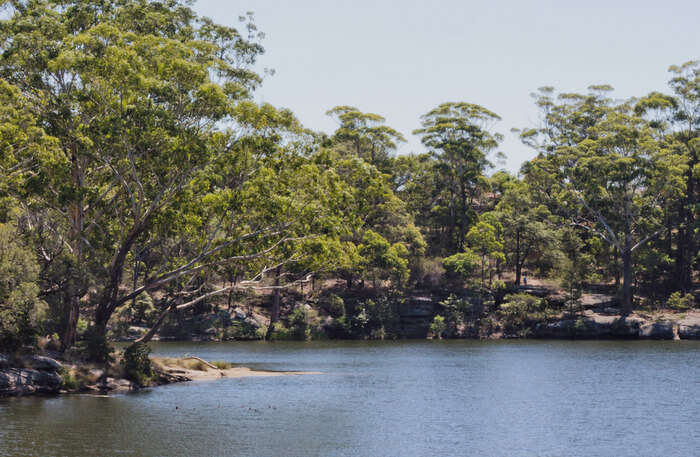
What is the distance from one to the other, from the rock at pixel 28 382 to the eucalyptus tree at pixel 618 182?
56.7 metres

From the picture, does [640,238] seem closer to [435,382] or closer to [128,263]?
[435,382]

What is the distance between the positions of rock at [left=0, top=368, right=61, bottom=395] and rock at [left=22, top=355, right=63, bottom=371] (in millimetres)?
323

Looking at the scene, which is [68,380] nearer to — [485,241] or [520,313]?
[520,313]

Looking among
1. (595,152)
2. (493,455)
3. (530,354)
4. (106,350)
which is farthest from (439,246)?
(493,455)

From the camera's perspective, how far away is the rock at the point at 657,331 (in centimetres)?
6875

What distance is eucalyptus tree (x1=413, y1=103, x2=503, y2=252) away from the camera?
8606cm

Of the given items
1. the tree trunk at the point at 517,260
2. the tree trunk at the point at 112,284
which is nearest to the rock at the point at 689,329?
the tree trunk at the point at 517,260

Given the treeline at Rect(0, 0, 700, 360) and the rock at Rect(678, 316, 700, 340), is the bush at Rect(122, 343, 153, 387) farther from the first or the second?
the rock at Rect(678, 316, 700, 340)

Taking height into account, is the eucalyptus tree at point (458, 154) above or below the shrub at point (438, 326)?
above

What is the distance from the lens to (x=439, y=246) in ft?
287

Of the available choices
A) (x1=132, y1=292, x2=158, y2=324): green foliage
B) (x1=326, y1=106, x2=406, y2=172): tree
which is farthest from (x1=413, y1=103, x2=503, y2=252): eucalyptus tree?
(x1=132, y1=292, x2=158, y2=324): green foliage

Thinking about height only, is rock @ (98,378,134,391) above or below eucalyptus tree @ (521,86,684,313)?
below

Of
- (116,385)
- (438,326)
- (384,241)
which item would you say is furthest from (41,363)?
(438,326)

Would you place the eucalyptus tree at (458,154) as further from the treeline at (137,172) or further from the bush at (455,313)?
the treeline at (137,172)
